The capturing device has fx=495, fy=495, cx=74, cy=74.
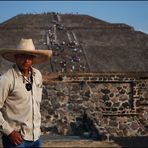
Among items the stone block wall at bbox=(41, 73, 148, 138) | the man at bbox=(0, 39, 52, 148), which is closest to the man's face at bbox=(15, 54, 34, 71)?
the man at bbox=(0, 39, 52, 148)

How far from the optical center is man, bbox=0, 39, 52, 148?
167 inches

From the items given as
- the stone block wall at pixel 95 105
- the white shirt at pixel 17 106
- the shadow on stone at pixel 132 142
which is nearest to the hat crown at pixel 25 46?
the white shirt at pixel 17 106

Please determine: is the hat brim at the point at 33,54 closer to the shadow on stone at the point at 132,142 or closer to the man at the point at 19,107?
the man at the point at 19,107

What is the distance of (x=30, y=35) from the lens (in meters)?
27.3

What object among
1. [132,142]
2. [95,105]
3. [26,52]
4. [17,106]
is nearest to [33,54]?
[26,52]

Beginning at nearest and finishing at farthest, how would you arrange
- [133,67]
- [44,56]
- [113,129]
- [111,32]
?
[44,56]
[113,129]
[133,67]
[111,32]

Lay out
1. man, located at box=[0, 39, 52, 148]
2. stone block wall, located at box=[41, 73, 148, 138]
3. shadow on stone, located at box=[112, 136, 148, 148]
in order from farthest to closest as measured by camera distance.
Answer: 1. stone block wall, located at box=[41, 73, 148, 138]
2. shadow on stone, located at box=[112, 136, 148, 148]
3. man, located at box=[0, 39, 52, 148]

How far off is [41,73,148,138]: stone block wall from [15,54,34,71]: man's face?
7510 millimetres

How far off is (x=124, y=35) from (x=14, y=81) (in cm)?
2474

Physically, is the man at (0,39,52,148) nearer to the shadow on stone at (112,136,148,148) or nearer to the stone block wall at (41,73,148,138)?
the shadow on stone at (112,136,148,148)

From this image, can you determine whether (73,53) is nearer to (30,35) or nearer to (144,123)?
(30,35)

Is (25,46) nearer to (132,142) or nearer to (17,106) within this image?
(17,106)

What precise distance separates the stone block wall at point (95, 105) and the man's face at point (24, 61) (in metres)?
7.51

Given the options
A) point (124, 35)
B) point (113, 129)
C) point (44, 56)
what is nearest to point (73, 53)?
point (124, 35)
